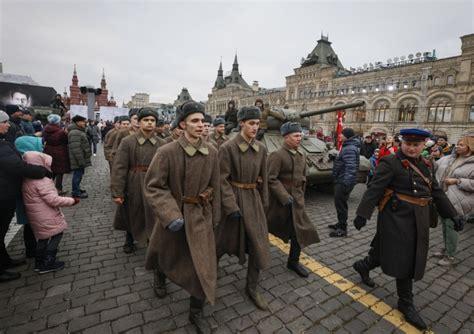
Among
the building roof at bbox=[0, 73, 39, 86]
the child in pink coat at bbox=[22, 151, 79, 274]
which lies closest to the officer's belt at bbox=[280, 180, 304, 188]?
the child in pink coat at bbox=[22, 151, 79, 274]

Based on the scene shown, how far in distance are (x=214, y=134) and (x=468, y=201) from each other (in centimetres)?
522

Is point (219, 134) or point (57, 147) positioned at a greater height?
point (219, 134)

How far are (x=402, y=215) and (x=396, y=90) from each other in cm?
4120

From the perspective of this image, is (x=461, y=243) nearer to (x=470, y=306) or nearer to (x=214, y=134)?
(x=470, y=306)

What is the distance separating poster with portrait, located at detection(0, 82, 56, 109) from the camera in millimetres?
18266

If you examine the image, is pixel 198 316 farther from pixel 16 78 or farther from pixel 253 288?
pixel 16 78

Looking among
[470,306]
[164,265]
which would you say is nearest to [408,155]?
[470,306]

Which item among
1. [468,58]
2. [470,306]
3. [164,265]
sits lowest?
[470,306]

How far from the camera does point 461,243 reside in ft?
16.5

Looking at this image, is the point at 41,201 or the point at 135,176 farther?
the point at 135,176

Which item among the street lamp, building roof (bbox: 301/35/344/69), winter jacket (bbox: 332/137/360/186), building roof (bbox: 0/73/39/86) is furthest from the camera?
building roof (bbox: 301/35/344/69)

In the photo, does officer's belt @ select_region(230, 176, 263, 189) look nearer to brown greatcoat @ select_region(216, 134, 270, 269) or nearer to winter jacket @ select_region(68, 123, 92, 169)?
brown greatcoat @ select_region(216, 134, 270, 269)

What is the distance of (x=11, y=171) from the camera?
3.05 metres

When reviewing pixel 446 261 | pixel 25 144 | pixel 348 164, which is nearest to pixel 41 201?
pixel 25 144
